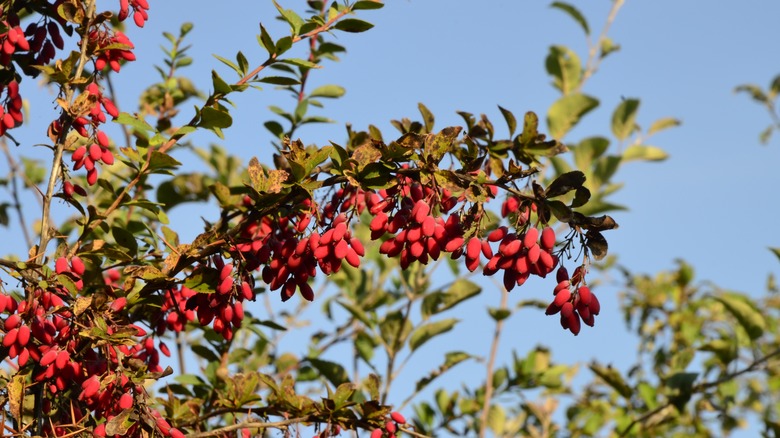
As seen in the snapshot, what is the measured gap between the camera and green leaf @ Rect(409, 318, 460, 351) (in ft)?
14.0

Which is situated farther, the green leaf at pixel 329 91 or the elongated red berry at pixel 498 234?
the green leaf at pixel 329 91

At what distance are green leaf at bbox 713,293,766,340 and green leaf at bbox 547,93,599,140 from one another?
1.13m

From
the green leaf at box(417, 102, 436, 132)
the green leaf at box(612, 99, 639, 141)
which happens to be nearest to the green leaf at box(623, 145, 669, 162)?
the green leaf at box(612, 99, 639, 141)

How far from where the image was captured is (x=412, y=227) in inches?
90.8

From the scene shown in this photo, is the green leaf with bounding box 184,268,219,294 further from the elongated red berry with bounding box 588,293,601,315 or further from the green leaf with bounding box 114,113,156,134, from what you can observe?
the elongated red berry with bounding box 588,293,601,315

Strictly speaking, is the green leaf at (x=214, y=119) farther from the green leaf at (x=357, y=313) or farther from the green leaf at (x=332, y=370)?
the green leaf at (x=357, y=313)

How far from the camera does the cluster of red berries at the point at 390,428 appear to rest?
8.60 feet

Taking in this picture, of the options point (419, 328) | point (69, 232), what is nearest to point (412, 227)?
point (419, 328)

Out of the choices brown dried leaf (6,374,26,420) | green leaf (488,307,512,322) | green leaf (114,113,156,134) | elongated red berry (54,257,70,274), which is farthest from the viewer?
green leaf (488,307,512,322)

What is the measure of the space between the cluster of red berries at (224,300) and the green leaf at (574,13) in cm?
362

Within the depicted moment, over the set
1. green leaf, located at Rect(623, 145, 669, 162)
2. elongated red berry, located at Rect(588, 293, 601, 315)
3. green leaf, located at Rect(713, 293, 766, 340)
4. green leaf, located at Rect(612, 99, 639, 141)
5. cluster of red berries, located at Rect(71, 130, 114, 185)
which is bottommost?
elongated red berry, located at Rect(588, 293, 601, 315)

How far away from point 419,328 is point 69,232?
1.99 meters

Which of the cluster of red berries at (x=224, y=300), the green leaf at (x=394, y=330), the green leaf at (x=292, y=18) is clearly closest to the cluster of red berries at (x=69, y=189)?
the cluster of red berries at (x=224, y=300)

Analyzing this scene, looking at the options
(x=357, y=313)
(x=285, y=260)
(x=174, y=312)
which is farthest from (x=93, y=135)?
(x=357, y=313)
